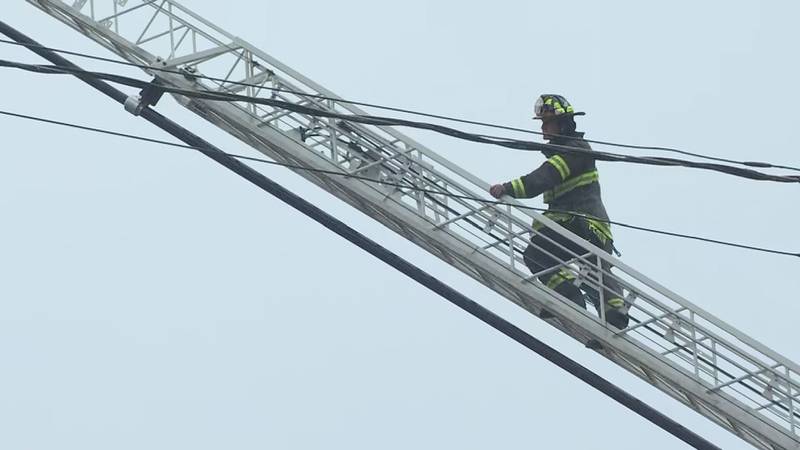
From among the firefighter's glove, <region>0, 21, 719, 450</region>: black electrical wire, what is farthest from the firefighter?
<region>0, 21, 719, 450</region>: black electrical wire

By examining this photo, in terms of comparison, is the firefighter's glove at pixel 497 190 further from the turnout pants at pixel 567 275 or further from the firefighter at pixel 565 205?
the turnout pants at pixel 567 275

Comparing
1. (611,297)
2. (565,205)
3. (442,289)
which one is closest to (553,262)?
(611,297)

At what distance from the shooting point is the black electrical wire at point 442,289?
15.7 meters

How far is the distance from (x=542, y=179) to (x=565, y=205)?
0.45 m

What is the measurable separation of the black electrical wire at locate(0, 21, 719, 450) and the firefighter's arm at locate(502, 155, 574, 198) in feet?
5.62

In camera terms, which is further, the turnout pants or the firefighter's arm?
the firefighter's arm

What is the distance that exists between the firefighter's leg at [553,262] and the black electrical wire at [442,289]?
3.96 feet

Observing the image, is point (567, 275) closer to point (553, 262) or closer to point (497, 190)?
point (553, 262)

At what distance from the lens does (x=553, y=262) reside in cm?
1722

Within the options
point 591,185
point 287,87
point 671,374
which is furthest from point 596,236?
point 287,87

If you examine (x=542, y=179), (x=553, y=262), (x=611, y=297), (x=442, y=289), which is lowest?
(x=442, y=289)

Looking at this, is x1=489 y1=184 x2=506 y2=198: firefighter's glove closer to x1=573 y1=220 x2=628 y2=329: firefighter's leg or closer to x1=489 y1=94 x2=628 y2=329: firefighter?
x1=489 y1=94 x2=628 y2=329: firefighter

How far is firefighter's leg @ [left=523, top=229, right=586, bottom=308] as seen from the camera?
55.8ft

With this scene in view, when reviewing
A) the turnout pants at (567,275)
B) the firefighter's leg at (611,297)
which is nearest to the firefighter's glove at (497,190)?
the turnout pants at (567,275)
